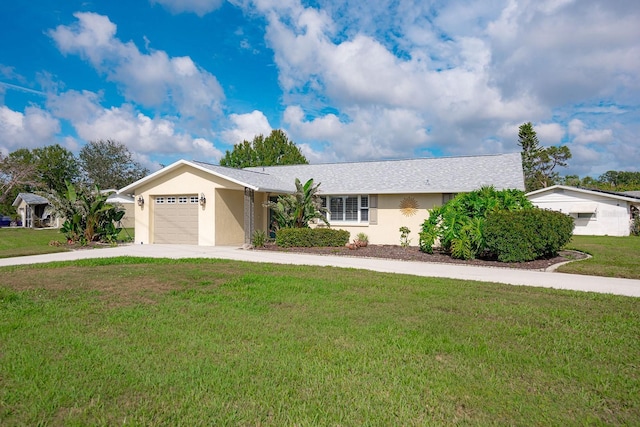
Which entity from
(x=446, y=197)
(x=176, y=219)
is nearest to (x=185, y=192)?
(x=176, y=219)

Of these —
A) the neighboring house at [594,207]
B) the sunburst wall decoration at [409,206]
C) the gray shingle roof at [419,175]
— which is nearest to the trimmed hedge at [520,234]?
the gray shingle roof at [419,175]

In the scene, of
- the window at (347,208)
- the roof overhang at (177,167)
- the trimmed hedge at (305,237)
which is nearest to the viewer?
the trimmed hedge at (305,237)

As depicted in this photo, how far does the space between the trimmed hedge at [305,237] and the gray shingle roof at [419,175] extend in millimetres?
3032

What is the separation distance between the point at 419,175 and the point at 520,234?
315 inches

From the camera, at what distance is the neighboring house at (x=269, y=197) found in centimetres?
1783

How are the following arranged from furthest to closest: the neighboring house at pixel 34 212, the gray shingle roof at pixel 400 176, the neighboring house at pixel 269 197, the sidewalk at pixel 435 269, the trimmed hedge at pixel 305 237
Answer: the neighboring house at pixel 34 212, the neighboring house at pixel 269 197, the gray shingle roof at pixel 400 176, the trimmed hedge at pixel 305 237, the sidewalk at pixel 435 269

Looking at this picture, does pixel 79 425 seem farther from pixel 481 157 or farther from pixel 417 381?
pixel 481 157

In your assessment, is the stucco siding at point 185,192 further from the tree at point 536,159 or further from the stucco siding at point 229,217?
the tree at point 536,159

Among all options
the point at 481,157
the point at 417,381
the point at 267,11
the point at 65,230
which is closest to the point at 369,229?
the point at 481,157

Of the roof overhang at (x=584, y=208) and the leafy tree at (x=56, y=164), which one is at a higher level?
the leafy tree at (x=56, y=164)

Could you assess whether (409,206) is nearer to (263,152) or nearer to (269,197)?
(269,197)

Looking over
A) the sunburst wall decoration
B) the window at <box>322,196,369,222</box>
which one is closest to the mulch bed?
the sunburst wall decoration

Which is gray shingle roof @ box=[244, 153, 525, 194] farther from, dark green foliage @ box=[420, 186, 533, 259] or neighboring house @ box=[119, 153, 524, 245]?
dark green foliage @ box=[420, 186, 533, 259]

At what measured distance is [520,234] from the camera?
478 inches
